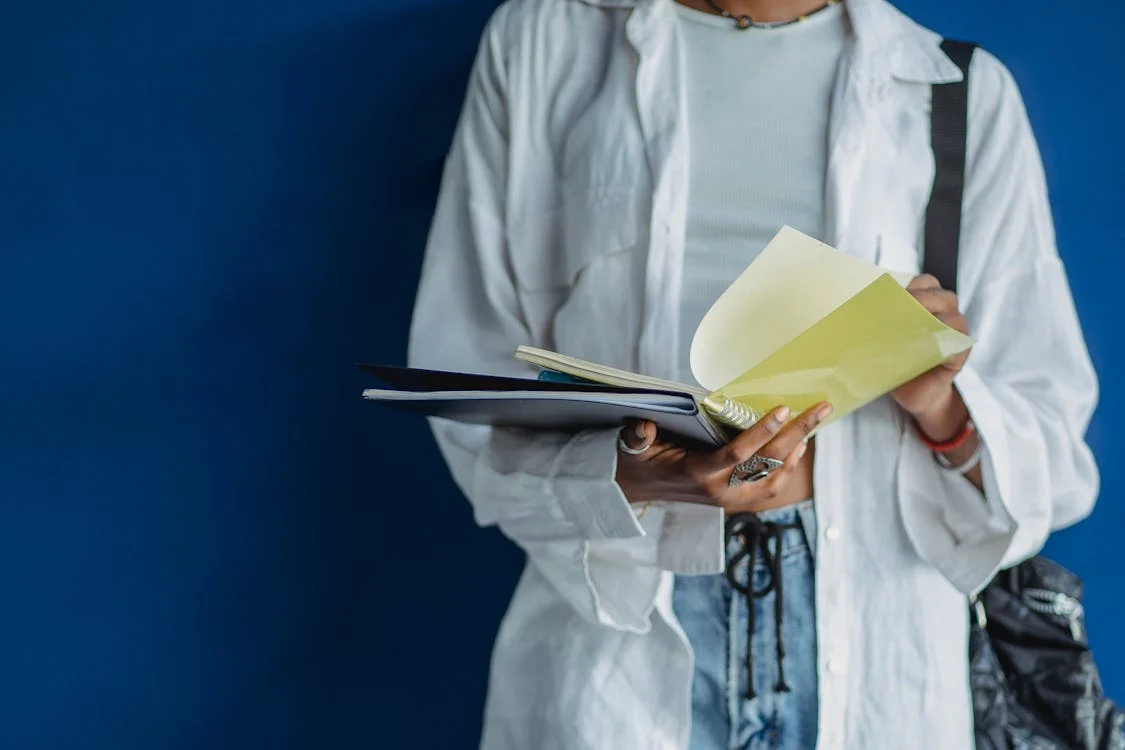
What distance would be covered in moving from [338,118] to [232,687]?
731 millimetres

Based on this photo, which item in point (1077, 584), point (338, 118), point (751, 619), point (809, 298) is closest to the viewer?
point (809, 298)

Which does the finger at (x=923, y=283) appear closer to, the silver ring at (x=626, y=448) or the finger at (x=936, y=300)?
the finger at (x=936, y=300)

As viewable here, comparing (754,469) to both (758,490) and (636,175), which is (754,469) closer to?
(758,490)

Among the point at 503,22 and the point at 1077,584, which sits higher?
the point at 503,22

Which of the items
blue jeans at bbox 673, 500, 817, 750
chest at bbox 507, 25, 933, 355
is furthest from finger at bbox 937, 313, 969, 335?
blue jeans at bbox 673, 500, 817, 750

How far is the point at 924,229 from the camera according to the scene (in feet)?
3.46

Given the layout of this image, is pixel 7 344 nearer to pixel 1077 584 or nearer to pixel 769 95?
pixel 769 95

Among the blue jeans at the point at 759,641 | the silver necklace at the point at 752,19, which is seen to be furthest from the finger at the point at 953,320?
the silver necklace at the point at 752,19

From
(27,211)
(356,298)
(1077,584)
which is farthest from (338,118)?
(1077,584)

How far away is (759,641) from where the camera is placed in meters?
0.99

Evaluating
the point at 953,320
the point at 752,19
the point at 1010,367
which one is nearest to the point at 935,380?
the point at 953,320

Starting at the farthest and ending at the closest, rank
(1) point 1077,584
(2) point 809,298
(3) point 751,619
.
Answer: (1) point 1077,584, (3) point 751,619, (2) point 809,298

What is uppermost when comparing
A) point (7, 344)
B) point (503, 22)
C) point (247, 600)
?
point (503, 22)

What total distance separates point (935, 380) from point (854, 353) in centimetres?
20
